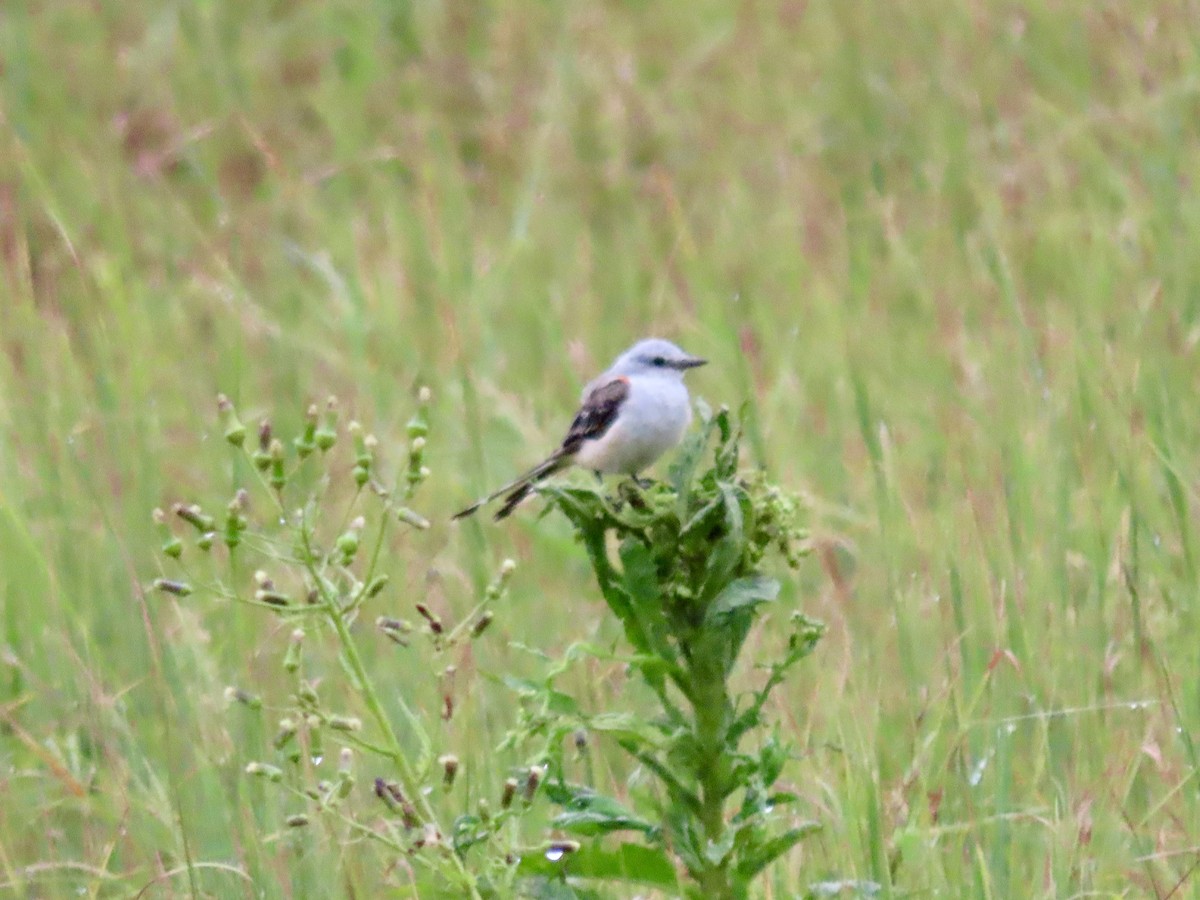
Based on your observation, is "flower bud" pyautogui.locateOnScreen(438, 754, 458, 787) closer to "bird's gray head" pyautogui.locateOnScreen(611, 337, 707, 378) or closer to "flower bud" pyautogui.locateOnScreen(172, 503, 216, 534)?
"flower bud" pyautogui.locateOnScreen(172, 503, 216, 534)

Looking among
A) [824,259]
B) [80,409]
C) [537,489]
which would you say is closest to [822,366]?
[824,259]

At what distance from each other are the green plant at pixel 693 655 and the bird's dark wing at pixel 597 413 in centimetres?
204

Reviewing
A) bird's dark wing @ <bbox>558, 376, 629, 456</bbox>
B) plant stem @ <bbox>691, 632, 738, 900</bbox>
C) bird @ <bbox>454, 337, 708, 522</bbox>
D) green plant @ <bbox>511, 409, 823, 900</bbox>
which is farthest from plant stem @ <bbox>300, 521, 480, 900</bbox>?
bird's dark wing @ <bbox>558, 376, 629, 456</bbox>

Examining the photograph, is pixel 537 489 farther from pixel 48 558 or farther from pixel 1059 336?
pixel 1059 336

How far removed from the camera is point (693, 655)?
2.40 metres

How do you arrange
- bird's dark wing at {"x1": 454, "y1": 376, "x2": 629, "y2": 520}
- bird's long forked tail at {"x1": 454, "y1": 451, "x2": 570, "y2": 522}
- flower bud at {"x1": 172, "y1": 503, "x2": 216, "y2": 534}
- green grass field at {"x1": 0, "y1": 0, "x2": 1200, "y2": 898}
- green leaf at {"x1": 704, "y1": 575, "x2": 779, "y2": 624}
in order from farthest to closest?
bird's dark wing at {"x1": 454, "y1": 376, "x2": 629, "y2": 520}
bird's long forked tail at {"x1": 454, "y1": 451, "x2": 570, "y2": 522}
green grass field at {"x1": 0, "y1": 0, "x2": 1200, "y2": 898}
green leaf at {"x1": 704, "y1": 575, "x2": 779, "y2": 624}
flower bud at {"x1": 172, "y1": 503, "x2": 216, "y2": 534}

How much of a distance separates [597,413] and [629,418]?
188 mm

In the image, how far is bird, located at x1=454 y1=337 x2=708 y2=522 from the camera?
435 cm

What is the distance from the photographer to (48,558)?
445 centimetres

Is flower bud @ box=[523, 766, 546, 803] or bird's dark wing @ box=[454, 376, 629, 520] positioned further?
bird's dark wing @ box=[454, 376, 629, 520]

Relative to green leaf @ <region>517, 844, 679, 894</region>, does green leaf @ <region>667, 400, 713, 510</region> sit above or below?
above

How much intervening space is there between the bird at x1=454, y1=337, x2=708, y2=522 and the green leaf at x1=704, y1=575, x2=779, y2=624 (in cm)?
182

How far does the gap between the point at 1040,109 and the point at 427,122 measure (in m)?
2.58

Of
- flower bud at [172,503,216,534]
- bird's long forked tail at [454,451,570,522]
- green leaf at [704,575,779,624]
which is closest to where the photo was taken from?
flower bud at [172,503,216,534]
